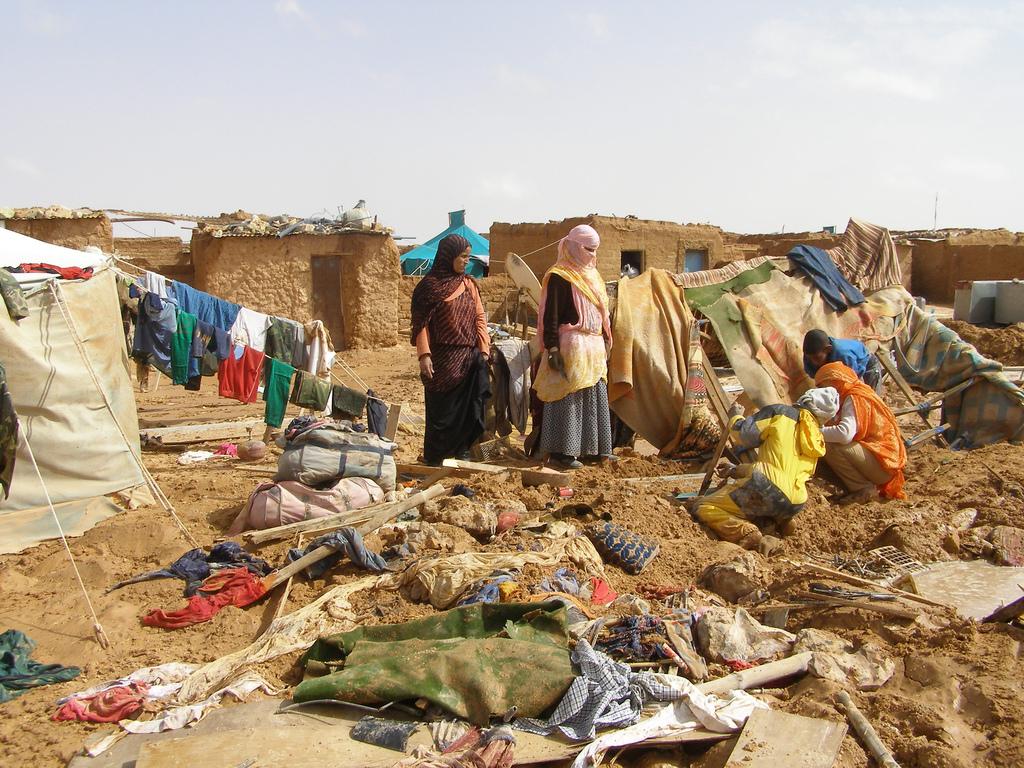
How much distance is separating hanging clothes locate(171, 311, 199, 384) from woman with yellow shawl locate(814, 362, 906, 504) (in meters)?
4.57

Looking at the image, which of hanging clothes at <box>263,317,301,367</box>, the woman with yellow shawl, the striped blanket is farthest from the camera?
the striped blanket

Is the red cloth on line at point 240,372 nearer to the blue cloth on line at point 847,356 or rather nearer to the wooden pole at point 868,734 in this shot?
the blue cloth on line at point 847,356

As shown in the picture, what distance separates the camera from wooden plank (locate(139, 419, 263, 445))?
7980 millimetres

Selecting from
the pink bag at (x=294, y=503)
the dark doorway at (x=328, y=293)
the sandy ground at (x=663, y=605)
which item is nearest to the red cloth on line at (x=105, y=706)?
the sandy ground at (x=663, y=605)

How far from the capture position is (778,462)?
15.8 ft

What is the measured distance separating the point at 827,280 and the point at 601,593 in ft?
15.0

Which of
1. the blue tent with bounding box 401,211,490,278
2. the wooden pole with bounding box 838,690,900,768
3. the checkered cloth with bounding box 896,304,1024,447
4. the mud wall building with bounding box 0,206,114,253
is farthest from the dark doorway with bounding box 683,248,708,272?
the wooden pole with bounding box 838,690,900,768

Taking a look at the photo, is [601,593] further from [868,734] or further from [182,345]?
[182,345]

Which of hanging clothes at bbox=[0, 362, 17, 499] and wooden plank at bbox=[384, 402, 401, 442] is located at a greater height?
hanging clothes at bbox=[0, 362, 17, 499]

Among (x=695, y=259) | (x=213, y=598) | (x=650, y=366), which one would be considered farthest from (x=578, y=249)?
(x=695, y=259)

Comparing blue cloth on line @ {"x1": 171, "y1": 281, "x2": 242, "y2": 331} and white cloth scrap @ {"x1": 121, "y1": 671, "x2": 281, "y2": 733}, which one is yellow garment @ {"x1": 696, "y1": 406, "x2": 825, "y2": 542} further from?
blue cloth on line @ {"x1": 171, "y1": 281, "x2": 242, "y2": 331}

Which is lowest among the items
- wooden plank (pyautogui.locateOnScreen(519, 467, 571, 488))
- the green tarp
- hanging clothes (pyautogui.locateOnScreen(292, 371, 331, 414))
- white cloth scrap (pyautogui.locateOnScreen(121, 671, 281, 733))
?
white cloth scrap (pyautogui.locateOnScreen(121, 671, 281, 733))

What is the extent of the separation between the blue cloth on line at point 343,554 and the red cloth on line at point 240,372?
2693 millimetres

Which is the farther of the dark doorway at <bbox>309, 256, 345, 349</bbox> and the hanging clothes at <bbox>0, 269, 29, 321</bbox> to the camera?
the dark doorway at <bbox>309, 256, 345, 349</bbox>
